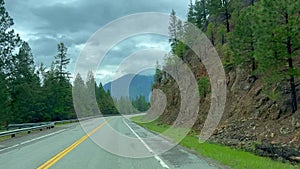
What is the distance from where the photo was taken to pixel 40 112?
59594 mm

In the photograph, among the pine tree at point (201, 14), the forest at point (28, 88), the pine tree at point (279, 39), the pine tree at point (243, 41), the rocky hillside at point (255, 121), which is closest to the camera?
the rocky hillside at point (255, 121)

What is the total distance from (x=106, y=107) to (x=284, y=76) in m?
112

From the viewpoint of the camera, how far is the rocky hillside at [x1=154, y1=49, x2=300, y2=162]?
56.9 ft

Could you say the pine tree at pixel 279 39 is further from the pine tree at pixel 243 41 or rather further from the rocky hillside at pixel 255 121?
the pine tree at pixel 243 41

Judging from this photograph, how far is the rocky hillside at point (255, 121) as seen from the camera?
17344 millimetres

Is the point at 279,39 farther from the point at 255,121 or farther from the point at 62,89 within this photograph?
the point at 62,89

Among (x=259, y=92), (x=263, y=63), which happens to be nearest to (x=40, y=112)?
(x=259, y=92)

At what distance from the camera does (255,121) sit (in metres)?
23.4

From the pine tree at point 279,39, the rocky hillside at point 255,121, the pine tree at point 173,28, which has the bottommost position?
the rocky hillside at point 255,121

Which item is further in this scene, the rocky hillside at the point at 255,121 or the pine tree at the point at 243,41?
the pine tree at the point at 243,41

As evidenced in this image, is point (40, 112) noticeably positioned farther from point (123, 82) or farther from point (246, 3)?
point (246, 3)

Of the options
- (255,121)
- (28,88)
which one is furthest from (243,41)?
(28,88)

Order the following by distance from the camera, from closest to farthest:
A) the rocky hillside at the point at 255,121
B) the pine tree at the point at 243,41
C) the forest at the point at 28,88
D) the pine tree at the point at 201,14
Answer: the rocky hillside at the point at 255,121, the pine tree at the point at 243,41, the forest at the point at 28,88, the pine tree at the point at 201,14

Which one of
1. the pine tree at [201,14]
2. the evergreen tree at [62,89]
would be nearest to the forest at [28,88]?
the evergreen tree at [62,89]
